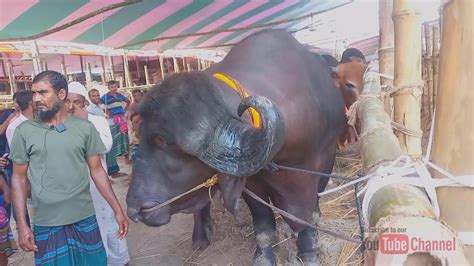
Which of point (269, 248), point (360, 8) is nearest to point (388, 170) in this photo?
point (269, 248)

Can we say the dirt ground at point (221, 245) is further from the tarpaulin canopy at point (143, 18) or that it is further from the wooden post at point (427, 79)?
the tarpaulin canopy at point (143, 18)

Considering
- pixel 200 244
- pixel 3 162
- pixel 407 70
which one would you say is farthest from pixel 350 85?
pixel 3 162

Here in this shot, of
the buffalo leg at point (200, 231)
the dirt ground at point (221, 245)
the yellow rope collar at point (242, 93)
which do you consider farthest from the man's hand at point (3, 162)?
the yellow rope collar at point (242, 93)

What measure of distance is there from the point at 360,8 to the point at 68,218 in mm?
7598

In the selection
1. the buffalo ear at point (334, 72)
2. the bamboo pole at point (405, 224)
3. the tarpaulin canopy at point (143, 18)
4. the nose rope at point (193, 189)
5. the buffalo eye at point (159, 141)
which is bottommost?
the nose rope at point (193, 189)

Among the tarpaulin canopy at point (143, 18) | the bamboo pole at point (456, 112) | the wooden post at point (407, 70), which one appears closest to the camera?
the bamboo pole at point (456, 112)

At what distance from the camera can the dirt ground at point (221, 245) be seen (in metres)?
3.00

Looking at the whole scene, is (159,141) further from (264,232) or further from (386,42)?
(386,42)

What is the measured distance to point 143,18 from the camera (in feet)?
18.3

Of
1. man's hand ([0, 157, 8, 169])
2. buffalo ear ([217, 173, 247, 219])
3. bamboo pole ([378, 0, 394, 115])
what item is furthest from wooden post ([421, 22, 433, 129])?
man's hand ([0, 157, 8, 169])

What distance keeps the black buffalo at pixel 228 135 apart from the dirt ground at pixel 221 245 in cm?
63

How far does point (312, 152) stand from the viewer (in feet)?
8.20

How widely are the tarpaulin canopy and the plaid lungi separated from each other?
8.38 feet

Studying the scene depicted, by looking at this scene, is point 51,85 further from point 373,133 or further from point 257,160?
point 373,133
